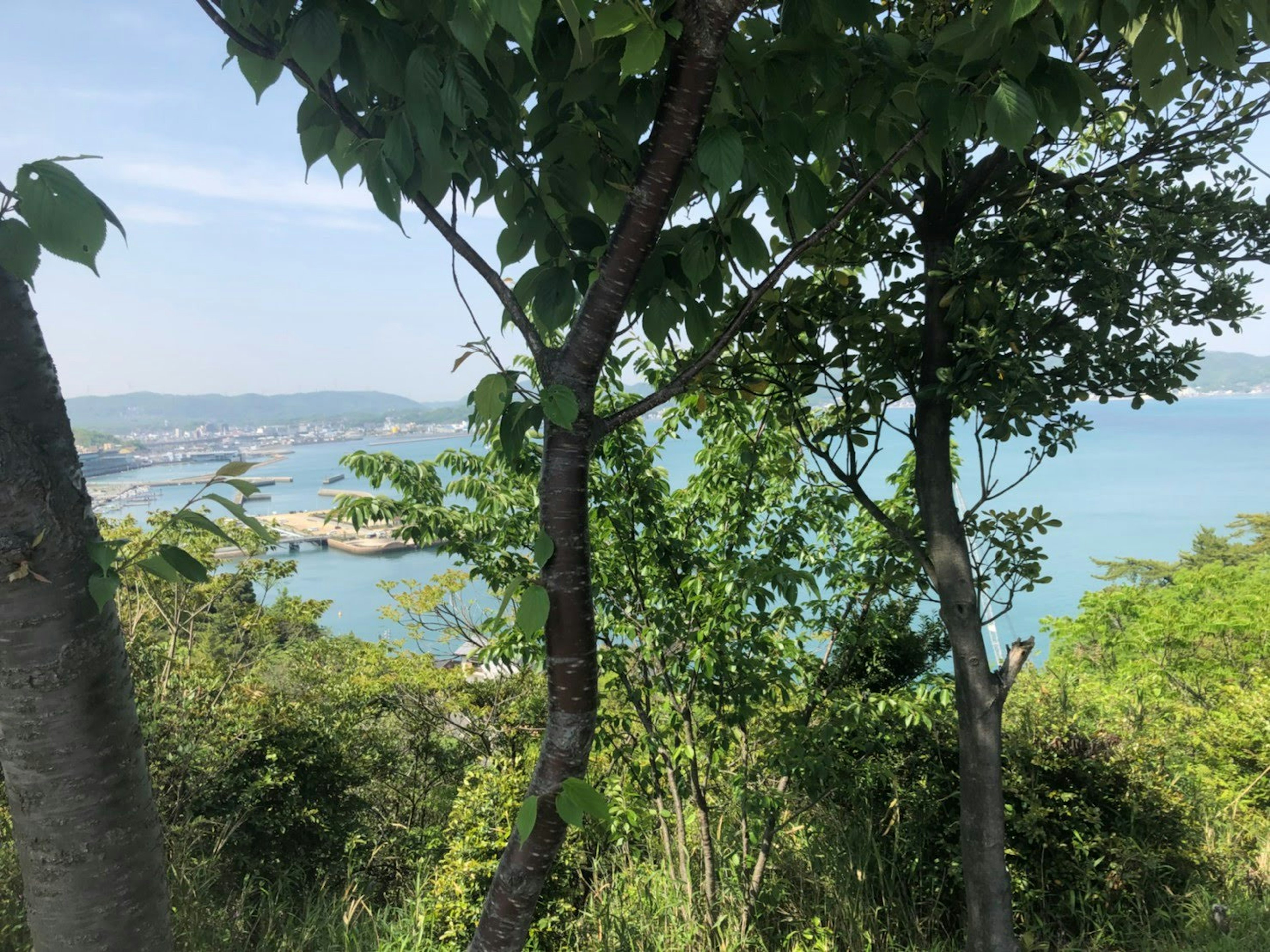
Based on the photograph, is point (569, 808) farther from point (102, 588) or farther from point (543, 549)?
point (102, 588)

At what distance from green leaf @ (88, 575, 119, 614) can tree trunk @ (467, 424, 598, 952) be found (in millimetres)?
444

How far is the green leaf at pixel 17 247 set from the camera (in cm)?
69

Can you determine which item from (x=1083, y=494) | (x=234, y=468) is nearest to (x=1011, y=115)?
(x=234, y=468)

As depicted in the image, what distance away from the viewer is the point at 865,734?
2910 mm

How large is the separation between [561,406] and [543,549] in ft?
0.56

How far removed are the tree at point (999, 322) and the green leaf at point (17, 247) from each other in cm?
174

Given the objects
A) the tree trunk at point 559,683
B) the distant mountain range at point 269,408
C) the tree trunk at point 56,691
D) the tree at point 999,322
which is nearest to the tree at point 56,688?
the tree trunk at point 56,691

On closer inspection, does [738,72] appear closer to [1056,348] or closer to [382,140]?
[382,140]

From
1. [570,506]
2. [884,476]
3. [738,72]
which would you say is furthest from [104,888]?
[884,476]

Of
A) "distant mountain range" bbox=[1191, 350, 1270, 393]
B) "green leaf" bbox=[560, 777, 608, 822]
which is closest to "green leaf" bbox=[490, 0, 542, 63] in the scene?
"green leaf" bbox=[560, 777, 608, 822]

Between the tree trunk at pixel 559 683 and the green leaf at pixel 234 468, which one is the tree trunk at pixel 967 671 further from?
the green leaf at pixel 234 468

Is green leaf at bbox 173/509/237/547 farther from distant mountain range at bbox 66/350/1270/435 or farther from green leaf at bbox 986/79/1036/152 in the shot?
distant mountain range at bbox 66/350/1270/435

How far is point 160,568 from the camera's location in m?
0.79

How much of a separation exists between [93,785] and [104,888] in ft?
0.36
